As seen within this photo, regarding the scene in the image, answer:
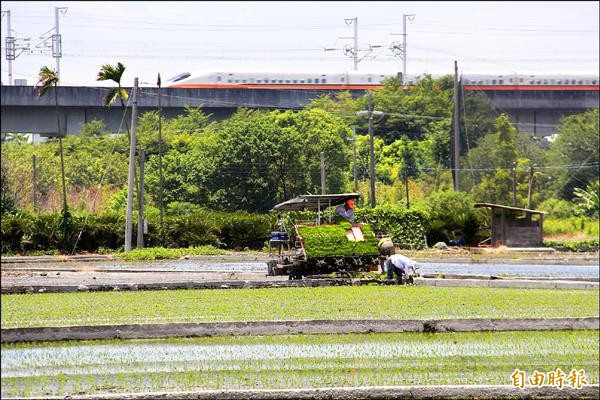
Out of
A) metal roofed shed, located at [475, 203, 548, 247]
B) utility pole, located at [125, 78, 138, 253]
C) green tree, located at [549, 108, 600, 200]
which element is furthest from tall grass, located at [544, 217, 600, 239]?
utility pole, located at [125, 78, 138, 253]

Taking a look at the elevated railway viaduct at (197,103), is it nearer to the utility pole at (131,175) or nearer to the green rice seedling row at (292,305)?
the utility pole at (131,175)

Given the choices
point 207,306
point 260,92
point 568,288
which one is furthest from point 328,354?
point 260,92

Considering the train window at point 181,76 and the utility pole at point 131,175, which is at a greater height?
the train window at point 181,76

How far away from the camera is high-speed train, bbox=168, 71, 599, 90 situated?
63562mm

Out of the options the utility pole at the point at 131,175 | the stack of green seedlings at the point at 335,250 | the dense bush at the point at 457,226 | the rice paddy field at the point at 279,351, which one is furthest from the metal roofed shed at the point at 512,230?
the rice paddy field at the point at 279,351

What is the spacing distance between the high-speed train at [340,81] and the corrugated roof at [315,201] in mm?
33412

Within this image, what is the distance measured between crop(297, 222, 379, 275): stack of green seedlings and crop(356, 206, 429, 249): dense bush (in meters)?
17.7

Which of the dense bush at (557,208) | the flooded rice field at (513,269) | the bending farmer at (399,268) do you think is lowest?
the flooded rice field at (513,269)

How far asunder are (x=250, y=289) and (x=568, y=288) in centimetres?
715

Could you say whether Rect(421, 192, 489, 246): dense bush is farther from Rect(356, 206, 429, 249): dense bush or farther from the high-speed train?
the high-speed train

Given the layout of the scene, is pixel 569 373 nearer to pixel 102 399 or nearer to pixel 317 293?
pixel 102 399

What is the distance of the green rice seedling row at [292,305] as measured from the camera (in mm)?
16422

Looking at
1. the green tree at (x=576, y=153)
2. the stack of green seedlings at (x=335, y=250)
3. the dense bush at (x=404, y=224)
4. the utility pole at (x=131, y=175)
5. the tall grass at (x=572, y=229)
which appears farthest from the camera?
the green tree at (x=576, y=153)

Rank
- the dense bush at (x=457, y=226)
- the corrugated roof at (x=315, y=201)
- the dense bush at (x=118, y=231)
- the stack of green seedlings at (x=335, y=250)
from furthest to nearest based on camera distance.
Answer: the dense bush at (x=457, y=226), the dense bush at (x=118, y=231), the corrugated roof at (x=315, y=201), the stack of green seedlings at (x=335, y=250)
